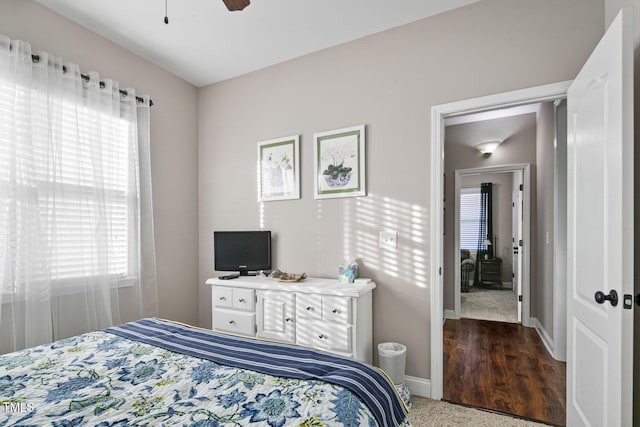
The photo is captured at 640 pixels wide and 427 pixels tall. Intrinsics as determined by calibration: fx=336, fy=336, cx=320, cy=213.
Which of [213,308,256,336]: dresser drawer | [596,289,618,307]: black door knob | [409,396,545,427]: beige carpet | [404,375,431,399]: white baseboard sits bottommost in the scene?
[409,396,545,427]: beige carpet

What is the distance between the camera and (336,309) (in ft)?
7.80

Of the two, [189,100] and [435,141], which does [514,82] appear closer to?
[435,141]

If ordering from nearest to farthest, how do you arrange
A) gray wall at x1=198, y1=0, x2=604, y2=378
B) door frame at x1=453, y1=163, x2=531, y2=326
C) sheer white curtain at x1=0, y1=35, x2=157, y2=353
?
sheer white curtain at x1=0, y1=35, x2=157, y2=353
gray wall at x1=198, y1=0, x2=604, y2=378
door frame at x1=453, y1=163, x2=531, y2=326

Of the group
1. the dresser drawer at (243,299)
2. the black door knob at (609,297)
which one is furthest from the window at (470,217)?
the black door knob at (609,297)

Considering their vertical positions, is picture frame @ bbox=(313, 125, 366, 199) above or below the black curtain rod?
below

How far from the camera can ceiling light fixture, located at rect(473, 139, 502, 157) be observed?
15.0 feet

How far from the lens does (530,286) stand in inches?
170

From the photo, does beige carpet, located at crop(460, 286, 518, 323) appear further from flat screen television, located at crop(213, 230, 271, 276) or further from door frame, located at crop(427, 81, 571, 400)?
flat screen television, located at crop(213, 230, 271, 276)

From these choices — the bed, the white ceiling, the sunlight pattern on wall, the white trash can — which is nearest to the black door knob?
the bed

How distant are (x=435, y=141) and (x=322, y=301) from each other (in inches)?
56.3

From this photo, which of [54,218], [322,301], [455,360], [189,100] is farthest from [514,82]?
[54,218]

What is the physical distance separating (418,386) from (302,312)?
1.02 m

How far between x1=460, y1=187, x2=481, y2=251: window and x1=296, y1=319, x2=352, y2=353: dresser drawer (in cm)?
568

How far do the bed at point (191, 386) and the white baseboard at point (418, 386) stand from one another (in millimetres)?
1349
